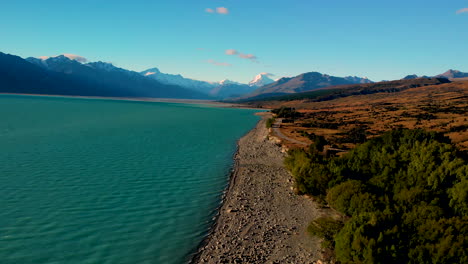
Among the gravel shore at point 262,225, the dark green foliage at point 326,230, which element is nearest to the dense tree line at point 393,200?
the dark green foliage at point 326,230

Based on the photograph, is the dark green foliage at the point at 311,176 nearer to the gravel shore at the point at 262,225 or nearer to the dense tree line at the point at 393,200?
the dense tree line at the point at 393,200

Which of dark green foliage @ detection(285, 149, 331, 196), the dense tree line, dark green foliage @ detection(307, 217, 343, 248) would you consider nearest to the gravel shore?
dark green foliage @ detection(307, 217, 343, 248)

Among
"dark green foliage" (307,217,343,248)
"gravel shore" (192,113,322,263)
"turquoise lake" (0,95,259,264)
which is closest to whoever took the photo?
"gravel shore" (192,113,322,263)

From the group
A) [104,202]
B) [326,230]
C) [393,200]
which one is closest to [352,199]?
[393,200]

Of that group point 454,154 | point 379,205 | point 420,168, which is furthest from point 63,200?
point 454,154

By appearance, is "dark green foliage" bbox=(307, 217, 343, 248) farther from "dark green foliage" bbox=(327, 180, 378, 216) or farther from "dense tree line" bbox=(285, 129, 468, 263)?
"dark green foliage" bbox=(327, 180, 378, 216)

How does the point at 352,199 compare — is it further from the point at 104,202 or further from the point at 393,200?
the point at 104,202
